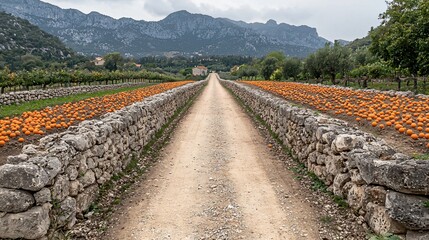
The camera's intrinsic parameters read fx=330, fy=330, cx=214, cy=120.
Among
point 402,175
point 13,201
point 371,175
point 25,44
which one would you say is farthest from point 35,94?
point 25,44

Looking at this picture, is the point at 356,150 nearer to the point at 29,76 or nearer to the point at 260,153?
the point at 260,153

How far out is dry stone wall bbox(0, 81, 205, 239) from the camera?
4.56m

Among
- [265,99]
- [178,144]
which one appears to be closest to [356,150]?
[178,144]

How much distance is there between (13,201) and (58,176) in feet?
2.92

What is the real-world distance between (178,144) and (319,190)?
6.44 m

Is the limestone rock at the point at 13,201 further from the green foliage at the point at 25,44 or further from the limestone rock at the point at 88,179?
the green foliage at the point at 25,44

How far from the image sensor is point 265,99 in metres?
17.3

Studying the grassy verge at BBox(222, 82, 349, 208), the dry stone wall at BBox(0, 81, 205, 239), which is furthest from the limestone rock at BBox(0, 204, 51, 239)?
the grassy verge at BBox(222, 82, 349, 208)

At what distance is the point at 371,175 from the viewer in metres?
5.30

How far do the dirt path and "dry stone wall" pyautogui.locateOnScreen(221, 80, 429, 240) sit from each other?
859 millimetres

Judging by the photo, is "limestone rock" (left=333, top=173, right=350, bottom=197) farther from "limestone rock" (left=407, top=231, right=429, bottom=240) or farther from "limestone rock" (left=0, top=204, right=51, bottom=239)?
"limestone rock" (left=0, top=204, right=51, bottom=239)

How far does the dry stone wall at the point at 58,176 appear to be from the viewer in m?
4.56

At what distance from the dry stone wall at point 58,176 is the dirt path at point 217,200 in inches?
35.8

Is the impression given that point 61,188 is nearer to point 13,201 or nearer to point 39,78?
point 13,201
